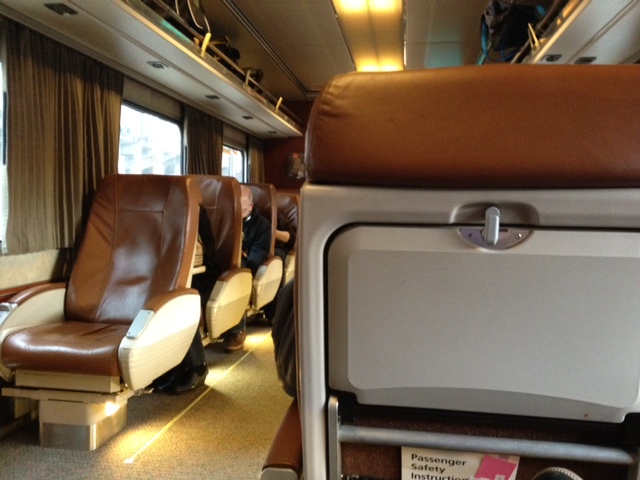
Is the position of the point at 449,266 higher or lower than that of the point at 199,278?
higher

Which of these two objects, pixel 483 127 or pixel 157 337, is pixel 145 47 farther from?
pixel 483 127

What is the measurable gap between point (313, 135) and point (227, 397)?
8.54 ft

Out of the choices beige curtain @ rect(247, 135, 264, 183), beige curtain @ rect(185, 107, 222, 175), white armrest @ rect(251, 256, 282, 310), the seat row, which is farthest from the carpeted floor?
beige curtain @ rect(247, 135, 264, 183)

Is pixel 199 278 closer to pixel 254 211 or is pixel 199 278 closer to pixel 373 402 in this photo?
pixel 254 211

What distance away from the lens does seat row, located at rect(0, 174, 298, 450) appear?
2.09 metres

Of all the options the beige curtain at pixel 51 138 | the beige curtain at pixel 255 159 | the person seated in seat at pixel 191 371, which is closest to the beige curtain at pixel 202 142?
the beige curtain at pixel 255 159

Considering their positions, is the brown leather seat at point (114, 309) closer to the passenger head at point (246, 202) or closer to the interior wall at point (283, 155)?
the passenger head at point (246, 202)

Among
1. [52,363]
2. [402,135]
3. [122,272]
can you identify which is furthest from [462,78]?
[122,272]

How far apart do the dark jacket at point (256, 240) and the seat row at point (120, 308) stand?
0.66 m

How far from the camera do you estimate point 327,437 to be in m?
0.76

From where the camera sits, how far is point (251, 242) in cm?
420

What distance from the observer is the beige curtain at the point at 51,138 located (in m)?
2.66

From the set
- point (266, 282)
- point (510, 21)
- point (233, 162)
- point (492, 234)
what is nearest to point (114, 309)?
point (266, 282)

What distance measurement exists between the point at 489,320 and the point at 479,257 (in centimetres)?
9
